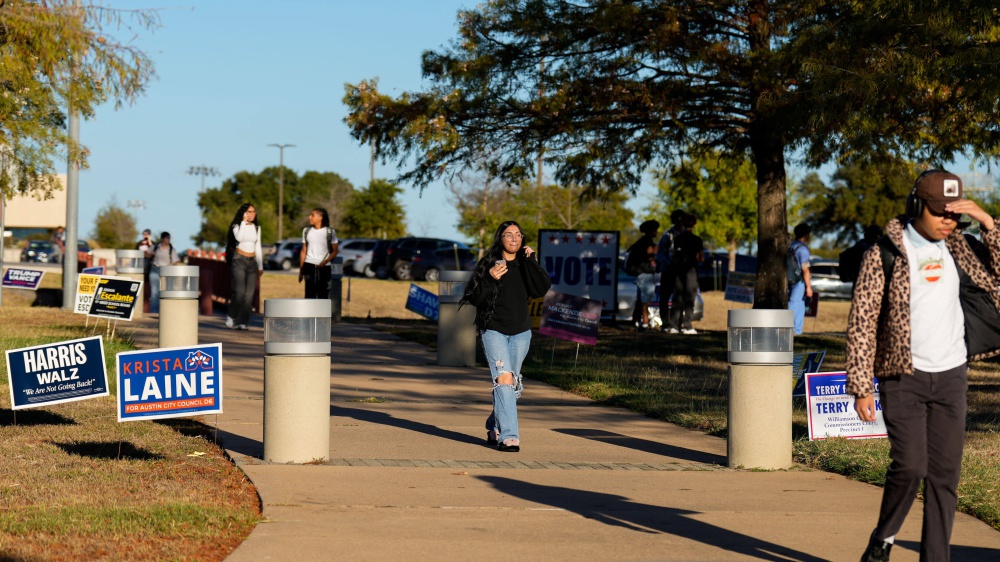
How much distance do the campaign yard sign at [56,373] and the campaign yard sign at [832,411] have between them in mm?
4598

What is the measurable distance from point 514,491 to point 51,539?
2.56 metres

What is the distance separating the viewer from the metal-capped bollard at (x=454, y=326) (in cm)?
1416

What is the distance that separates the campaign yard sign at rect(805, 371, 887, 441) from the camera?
27.7 ft

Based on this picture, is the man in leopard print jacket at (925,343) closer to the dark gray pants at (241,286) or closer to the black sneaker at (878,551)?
the black sneaker at (878,551)

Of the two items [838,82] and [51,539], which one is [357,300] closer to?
[838,82]

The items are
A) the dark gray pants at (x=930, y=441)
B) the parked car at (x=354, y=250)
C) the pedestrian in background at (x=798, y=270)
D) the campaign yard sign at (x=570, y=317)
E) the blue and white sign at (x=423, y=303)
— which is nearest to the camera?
the dark gray pants at (x=930, y=441)

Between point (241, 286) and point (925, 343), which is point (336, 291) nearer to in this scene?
point (241, 286)

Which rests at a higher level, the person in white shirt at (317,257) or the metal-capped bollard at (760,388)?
the person in white shirt at (317,257)

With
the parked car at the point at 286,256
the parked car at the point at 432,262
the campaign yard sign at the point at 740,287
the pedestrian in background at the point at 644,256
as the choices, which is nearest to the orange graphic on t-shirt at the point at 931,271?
the pedestrian in background at the point at 644,256

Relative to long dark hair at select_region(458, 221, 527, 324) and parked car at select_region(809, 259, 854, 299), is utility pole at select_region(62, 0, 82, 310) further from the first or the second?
parked car at select_region(809, 259, 854, 299)

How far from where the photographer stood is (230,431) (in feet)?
29.6

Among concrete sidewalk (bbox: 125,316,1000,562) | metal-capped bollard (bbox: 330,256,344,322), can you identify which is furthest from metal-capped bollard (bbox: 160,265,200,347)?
metal-capped bollard (bbox: 330,256,344,322)

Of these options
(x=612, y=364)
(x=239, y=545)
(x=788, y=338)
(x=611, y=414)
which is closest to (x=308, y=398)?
(x=239, y=545)

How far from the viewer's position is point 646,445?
905 centimetres
